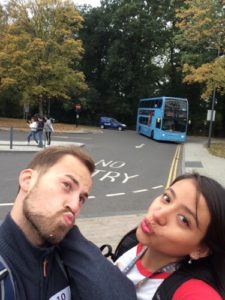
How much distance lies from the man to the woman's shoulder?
0.50 ft

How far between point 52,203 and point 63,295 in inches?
11.4

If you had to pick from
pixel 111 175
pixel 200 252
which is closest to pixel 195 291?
pixel 200 252

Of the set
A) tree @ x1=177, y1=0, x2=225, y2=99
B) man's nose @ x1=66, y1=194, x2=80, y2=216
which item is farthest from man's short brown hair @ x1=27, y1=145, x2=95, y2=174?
tree @ x1=177, y1=0, x2=225, y2=99

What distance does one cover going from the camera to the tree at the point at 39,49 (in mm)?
41719

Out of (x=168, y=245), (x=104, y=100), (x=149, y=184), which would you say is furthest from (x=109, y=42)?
(x=168, y=245)

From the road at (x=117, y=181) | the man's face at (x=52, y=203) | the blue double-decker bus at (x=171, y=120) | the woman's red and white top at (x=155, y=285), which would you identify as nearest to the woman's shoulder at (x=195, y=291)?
the woman's red and white top at (x=155, y=285)

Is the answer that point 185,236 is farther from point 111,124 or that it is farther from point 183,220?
point 111,124

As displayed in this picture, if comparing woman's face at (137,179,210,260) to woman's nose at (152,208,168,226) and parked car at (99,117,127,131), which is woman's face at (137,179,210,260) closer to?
woman's nose at (152,208,168,226)

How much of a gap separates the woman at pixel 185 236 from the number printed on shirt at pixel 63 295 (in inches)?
12.0

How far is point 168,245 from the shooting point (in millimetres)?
1665

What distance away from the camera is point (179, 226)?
166cm

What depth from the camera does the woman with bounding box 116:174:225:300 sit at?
63.3 inches

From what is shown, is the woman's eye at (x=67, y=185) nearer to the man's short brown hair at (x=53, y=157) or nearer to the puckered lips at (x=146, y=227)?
the man's short brown hair at (x=53, y=157)

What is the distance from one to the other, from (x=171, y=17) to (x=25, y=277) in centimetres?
5323
